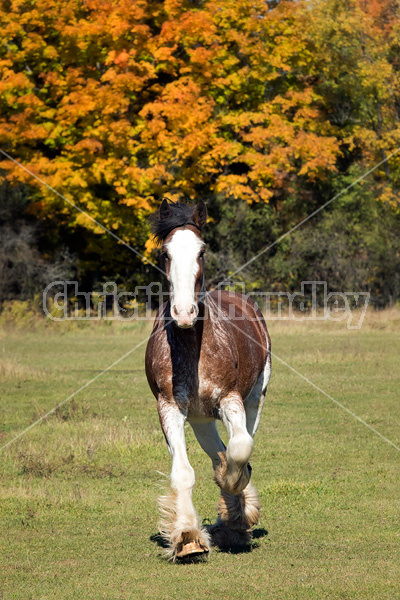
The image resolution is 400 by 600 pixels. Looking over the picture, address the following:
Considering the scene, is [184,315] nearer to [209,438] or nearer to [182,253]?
[182,253]

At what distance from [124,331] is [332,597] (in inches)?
765

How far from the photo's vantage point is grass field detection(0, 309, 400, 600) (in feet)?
18.2

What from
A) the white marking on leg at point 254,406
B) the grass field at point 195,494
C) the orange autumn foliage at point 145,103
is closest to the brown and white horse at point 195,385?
the grass field at point 195,494

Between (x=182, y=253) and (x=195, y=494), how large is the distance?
3.21 m

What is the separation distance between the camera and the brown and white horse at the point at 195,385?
5809 millimetres

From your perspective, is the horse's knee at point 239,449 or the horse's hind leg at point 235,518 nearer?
the horse's knee at point 239,449

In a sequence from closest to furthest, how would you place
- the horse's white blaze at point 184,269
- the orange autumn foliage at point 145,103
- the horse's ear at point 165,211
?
the horse's white blaze at point 184,269 < the horse's ear at point 165,211 < the orange autumn foliage at point 145,103

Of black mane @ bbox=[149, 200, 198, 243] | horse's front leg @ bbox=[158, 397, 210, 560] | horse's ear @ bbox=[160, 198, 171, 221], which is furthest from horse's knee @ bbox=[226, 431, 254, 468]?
horse's ear @ bbox=[160, 198, 171, 221]

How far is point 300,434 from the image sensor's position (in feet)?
36.3

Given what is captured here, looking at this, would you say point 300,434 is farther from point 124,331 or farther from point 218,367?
point 124,331

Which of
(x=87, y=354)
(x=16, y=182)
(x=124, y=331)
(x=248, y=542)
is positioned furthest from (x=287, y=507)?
(x=16, y=182)

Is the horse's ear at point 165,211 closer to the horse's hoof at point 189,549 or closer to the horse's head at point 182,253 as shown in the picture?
the horse's head at point 182,253

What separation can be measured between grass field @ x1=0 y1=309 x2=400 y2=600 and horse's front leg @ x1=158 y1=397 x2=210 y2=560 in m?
0.18

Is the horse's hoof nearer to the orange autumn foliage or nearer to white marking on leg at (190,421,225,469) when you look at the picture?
white marking on leg at (190,421,225,469)
